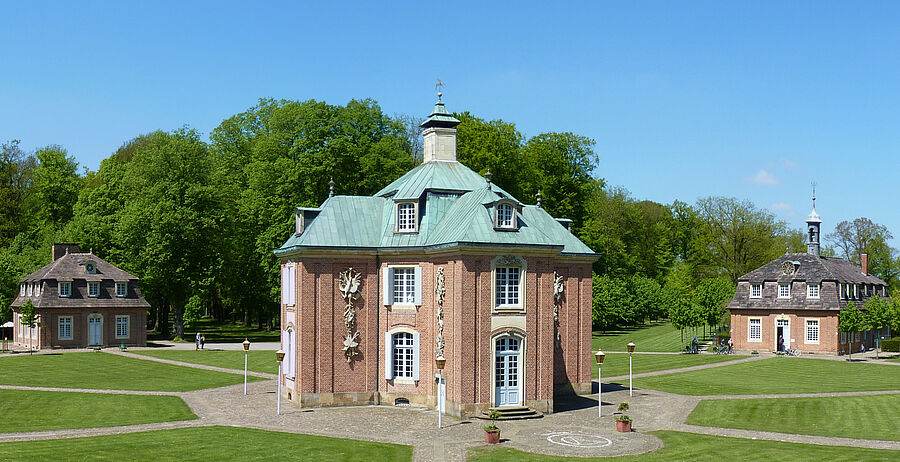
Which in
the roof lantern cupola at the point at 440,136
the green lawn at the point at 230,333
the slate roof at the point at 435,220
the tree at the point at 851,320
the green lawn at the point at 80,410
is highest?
the roof lantern cupola at the point at 440,136

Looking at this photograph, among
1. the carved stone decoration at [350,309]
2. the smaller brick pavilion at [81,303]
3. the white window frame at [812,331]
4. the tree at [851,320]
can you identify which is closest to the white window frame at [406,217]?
the carved stone decoration at [350,309]

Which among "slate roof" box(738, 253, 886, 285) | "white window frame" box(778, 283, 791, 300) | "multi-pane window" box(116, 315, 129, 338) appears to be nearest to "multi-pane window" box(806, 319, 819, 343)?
"white window frame" box(778, 283, 791, 300)

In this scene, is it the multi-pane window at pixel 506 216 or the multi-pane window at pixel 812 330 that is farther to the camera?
the multi-pane window at pixel 812 330

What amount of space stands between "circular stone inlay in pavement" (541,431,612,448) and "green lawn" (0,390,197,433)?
547 inches

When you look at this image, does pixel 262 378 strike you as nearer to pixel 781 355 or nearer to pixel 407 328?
pixel 407 328

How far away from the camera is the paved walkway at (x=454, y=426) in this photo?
27750 mm

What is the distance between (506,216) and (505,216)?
0.05m

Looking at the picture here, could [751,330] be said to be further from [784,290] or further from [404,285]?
[404,285]

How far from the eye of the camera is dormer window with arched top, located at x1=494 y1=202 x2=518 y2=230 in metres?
34.2

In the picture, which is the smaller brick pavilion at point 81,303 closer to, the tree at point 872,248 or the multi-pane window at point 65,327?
the multi-pane window at point 65,327

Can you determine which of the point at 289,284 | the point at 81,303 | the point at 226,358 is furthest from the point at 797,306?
the point at 81,303

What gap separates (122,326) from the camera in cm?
6369

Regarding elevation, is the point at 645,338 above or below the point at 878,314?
below

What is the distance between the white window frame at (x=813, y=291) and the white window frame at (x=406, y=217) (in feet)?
130
